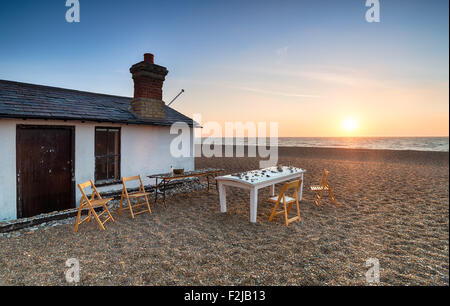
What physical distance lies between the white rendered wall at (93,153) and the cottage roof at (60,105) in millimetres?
271

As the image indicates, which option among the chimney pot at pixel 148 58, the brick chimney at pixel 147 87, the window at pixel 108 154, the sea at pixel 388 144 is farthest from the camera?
the sea at pixel 388 144

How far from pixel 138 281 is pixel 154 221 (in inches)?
91.0

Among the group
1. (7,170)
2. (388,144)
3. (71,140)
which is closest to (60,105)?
(71,140)

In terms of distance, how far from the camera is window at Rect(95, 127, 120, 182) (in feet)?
21.5

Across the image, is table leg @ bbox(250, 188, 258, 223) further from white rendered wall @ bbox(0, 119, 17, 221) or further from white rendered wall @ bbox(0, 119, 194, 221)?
white rendered wall @ bbox(0, 119, 17, 221)

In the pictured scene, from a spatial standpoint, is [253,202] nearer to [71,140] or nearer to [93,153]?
[93,153]

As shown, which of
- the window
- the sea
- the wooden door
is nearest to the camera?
the wooden door

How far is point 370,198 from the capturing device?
6.84m

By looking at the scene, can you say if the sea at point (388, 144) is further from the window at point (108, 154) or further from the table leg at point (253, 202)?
the table leg at point (253, 202)

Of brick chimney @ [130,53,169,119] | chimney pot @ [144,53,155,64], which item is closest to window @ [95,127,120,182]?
brick chimney @ [130,53,169,119]

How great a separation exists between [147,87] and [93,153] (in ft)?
9.62

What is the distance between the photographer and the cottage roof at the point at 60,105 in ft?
16.4

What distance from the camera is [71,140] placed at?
573 cm

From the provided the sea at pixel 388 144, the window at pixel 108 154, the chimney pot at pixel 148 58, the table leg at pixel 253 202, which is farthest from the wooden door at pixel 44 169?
the sea at pixel 388 144
